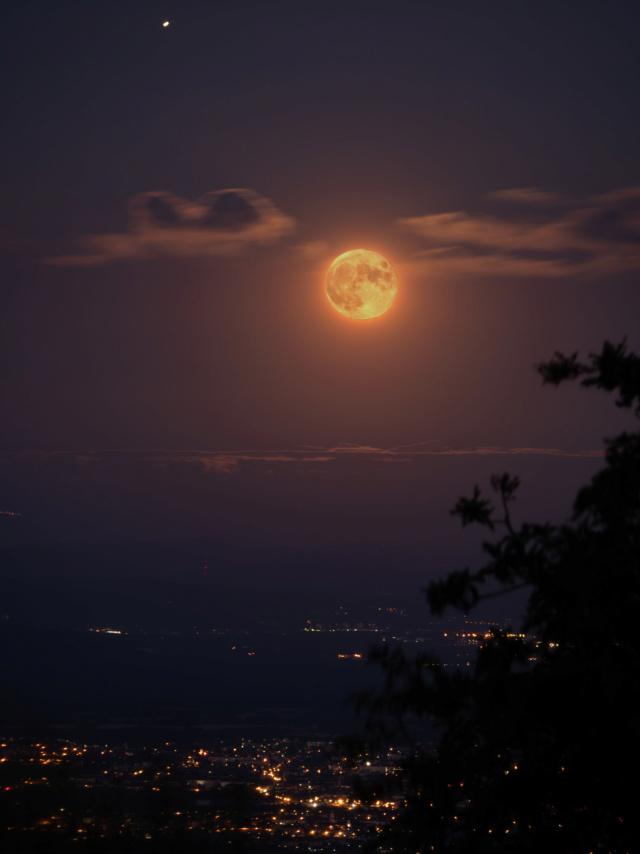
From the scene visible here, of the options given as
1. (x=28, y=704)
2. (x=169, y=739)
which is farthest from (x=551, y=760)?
(x=28, y=704)

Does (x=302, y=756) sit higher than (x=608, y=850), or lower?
lower

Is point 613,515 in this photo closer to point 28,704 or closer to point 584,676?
point 584,676

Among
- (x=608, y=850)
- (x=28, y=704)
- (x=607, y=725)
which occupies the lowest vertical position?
(x=28, y=704)

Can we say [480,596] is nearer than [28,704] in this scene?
Yes

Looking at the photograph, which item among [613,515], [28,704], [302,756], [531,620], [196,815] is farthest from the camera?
[28,704]

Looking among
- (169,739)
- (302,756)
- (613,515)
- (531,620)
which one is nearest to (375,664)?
(531,620)

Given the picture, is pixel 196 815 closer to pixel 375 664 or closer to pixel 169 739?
pixel 375 664

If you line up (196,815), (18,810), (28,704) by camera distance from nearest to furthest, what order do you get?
(18,810) → (196,815) → (28,704)
